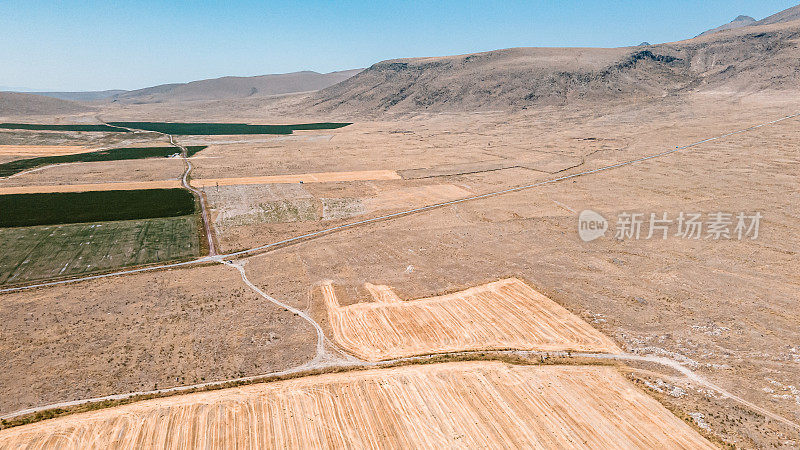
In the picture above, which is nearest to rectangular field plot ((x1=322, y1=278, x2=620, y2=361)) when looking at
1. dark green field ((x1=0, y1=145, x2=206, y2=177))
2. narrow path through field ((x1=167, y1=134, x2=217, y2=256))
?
narrow path through field ((x1=167, y1=134, x2=217, y2=256))

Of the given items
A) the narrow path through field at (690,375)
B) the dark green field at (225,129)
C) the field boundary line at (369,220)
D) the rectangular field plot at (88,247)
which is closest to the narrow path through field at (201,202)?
the rectangular field plot at (88,247)

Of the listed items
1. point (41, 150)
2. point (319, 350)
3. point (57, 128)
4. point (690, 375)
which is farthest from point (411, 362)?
point (57, 128)

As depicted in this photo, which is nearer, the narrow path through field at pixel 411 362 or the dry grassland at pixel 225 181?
the narrow path through field at pixel 411 362

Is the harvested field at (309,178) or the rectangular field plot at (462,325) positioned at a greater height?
the harvested field at (309,178)

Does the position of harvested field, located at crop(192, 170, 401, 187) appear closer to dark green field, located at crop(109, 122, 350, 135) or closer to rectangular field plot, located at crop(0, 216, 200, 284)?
rectangular field plot, located at crop(0, 216, 200, 284)

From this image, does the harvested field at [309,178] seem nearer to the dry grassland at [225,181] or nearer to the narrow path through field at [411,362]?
the dry grassland at [225,181]

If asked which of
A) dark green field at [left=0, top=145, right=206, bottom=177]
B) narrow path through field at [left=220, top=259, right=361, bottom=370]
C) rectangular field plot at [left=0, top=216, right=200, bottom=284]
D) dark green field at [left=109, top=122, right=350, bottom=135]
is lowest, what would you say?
narrow path through field at [left=220, top=259, right=361, bottom=370]
